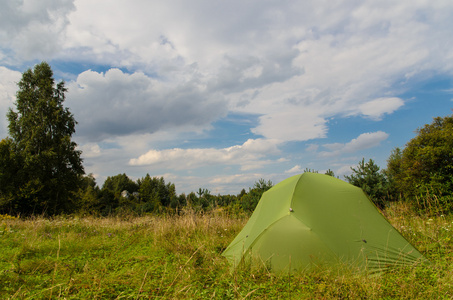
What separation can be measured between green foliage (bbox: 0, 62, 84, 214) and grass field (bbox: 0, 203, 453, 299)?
17157 mm

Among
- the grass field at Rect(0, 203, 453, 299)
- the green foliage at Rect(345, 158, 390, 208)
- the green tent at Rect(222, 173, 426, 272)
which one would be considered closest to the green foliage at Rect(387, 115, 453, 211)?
the green foliage at Rect(345, 158, 390, 208)

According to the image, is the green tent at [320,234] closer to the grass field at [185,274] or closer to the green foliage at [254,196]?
the grass field at [185,274]

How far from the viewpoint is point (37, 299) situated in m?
3.50

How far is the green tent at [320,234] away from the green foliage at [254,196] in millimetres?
6085

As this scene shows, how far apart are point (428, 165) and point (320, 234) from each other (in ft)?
41.7

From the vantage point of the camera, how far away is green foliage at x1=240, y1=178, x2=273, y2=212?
1178cm

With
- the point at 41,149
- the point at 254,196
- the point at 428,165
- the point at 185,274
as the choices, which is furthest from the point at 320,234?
the point at 41,149

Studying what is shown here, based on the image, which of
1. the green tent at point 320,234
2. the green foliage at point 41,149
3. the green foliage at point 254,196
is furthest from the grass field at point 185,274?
the green foliage at point 41,149

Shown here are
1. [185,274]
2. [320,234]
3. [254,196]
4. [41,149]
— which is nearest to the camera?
[185,274]

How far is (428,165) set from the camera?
544 inches

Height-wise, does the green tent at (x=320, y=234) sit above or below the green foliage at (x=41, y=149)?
below

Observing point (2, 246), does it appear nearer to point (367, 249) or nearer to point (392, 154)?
point (367, 249)

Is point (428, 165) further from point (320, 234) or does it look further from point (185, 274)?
point (185, 274)

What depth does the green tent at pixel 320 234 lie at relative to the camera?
4641 millimetres
